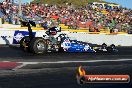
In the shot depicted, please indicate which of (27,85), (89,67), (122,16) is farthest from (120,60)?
(122,16)

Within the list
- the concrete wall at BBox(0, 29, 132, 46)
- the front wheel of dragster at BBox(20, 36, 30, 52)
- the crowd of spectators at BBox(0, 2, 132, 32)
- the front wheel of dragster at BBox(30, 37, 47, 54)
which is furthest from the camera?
the crowd of spectators at BBox(0, 2, 132, 32)

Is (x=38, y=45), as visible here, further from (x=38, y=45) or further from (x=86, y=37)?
(x=86, y=37)

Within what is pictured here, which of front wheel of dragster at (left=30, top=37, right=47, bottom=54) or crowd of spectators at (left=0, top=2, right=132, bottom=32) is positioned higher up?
crowd of spectators at (left=0, top=2, right=132, bottom=32)

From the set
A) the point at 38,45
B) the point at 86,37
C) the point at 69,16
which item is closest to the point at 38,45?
the point at 38,45

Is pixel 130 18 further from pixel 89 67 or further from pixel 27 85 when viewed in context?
pixel 27 85

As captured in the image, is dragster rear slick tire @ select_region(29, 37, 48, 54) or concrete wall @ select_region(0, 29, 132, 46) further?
concrete wall @ select_region(0, 29, 132, 46)

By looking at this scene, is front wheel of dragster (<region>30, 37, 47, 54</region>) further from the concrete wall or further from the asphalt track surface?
the concrete wall

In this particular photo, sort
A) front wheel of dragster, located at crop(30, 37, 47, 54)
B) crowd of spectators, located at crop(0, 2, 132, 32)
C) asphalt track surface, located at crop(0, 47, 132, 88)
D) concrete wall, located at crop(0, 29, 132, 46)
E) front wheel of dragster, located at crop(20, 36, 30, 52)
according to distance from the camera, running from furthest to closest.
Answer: crowd of spectators, located at crop(0, 2, 132, 32) → concrete wall, located at crop(0, 29, 132, 46) → front wheel of dragster, located at crop(20, 36, 30, 52) → front wheel of dragster, located at crop(30, 37, 47, 54) → asphalt track surface, located at crop(0, 47, 132, 88)

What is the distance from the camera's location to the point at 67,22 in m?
28.9

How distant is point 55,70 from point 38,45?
14.3 ft

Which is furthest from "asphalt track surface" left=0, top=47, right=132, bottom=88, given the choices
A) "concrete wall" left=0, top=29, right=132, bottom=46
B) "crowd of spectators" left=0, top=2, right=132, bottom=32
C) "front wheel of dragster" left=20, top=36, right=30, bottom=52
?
"crowd of spectators" left=0, top=2, right=132, bottom=32

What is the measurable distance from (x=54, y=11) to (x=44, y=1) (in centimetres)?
882

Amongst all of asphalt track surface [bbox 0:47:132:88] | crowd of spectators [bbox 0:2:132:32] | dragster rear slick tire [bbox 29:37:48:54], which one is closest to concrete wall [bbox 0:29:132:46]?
crowd of spectators [bbox 0:2:132:32]

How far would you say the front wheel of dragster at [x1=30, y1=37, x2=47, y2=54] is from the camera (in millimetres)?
15719
